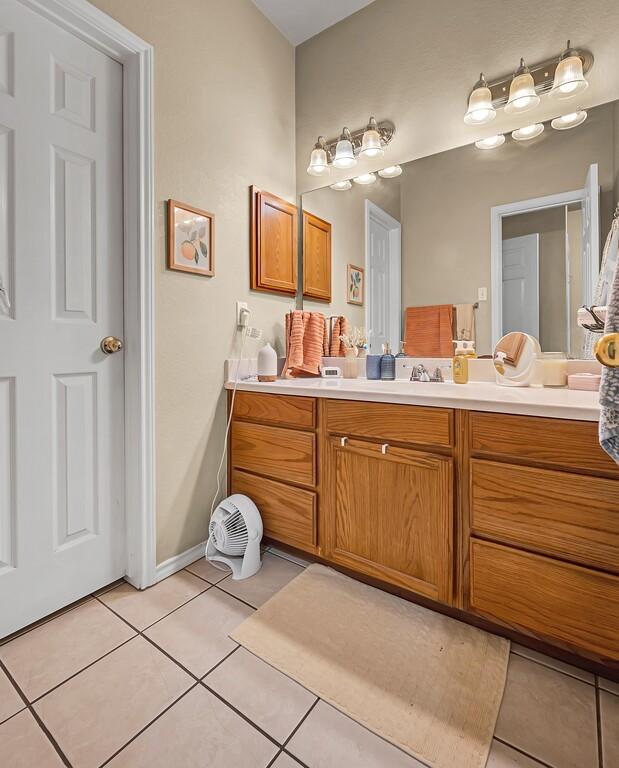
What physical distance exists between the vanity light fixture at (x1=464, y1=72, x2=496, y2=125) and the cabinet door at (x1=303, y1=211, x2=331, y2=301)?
85 cm

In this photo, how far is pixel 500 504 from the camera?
3.80 feet

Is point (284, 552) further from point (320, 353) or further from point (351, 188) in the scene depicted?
point (351, 188)

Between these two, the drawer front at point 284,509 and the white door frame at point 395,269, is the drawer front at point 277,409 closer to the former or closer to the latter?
the drawer front at point 284,509

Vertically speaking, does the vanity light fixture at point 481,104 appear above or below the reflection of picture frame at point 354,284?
above

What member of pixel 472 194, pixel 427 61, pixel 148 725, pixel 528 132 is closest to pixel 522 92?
pixel 528 132

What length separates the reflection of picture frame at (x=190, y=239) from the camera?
1565 mm

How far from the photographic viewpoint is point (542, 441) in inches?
42.6

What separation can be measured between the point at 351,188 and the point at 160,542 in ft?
6.46

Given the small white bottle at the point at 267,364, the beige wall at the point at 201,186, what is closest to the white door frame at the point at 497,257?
the small white bottle at the point at 267,364

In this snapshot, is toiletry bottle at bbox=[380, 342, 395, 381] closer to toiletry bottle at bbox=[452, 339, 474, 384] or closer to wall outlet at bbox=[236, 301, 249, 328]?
toiletry bottle at bbox=[452, 339, 474, 384]

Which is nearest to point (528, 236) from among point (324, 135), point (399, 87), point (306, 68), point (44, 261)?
point (399, 87)

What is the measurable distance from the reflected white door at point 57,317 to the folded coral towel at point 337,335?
1.11 meters

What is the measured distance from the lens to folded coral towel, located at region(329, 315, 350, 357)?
216cm

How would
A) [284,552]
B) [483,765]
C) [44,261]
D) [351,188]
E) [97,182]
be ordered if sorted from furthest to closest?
[351,188], [284,552], [97,182], [44,261], [483,765]
